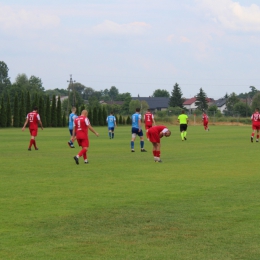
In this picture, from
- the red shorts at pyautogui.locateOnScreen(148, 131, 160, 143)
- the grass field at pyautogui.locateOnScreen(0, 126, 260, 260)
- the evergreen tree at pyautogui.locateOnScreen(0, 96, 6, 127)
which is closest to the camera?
the grass field at pyautogui.locateOnScreen(0, 126, 260, 260)

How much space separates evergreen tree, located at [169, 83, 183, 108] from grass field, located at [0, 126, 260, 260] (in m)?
141

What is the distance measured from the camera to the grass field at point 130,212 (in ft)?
25.5

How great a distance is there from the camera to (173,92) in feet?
527

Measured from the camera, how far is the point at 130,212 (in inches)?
410

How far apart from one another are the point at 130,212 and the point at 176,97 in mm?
150207

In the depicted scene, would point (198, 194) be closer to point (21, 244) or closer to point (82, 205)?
point (82, 205)

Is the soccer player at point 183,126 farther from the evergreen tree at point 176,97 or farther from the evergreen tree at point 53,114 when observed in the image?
the evergreen tree at point 176,97

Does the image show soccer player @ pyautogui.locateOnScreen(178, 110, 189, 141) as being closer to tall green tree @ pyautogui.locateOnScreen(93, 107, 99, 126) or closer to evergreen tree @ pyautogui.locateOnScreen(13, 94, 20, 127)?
evergreen tree @ pyautogui.locateOnScreen(13, 94, 20, 127)

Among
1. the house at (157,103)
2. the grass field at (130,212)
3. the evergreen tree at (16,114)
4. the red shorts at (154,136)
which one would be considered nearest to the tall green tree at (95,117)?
the evergreen tree at (16,114)

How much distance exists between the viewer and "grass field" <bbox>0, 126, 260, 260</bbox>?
7758 mm

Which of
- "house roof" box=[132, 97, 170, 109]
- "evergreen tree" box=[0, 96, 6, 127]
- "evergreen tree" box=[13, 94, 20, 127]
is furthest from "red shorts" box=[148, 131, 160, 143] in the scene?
"house roof" box=[132, 97, 170, 109]

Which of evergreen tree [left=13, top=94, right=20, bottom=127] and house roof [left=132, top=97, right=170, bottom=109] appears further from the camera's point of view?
house roof [left=132, top=97, right=170, bottom=109]

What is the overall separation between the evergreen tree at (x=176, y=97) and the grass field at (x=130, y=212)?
141 metres

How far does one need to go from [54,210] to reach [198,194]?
129 inches
